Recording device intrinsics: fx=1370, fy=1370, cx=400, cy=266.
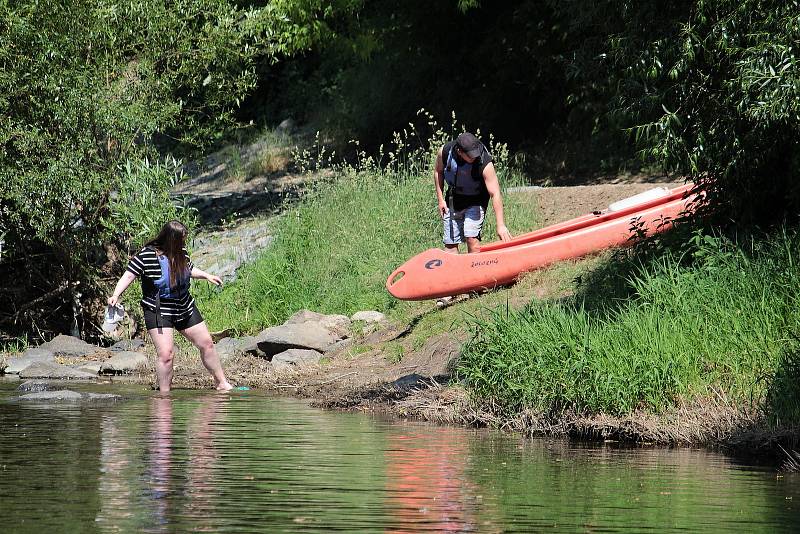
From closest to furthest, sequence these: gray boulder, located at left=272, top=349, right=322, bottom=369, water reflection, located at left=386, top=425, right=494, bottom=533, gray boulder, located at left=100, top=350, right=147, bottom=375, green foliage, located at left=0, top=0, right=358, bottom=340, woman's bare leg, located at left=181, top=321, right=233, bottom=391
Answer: water reflection, located at left=386, top=425, right=494, bottom=533 < woman's bare leg, located at left=181, top=321, right=233, bottom=391 < gray boulder, located at left=272, top=349, right=322, bottom=369 < gray boulder, located at left=100, top=350, right=147, bottom=375 < green foliage, located at left=0, top=0, right=358, bottom=340

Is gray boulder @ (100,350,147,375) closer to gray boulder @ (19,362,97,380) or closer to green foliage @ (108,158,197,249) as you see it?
gray boulder @ (19,362,97,380)

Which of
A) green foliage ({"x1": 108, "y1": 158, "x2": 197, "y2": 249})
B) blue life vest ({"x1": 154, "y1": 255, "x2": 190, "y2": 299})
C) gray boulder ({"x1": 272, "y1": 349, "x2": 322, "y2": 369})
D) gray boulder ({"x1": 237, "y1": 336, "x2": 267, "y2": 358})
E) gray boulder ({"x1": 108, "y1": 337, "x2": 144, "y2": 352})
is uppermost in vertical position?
green foliage ({"x1": 108, "y1": 158, "x2": 197, "y2": 249})

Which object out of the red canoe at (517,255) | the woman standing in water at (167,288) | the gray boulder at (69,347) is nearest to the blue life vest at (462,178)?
the red canoe at (517,255)

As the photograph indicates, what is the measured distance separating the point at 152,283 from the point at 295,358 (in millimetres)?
2808

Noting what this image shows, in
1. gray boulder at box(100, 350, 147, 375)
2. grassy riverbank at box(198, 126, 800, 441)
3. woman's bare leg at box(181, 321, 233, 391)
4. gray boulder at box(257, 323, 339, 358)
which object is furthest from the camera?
gray boulder at box(100, 350, 147, 375)

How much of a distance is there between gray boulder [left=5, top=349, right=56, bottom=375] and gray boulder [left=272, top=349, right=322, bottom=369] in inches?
139

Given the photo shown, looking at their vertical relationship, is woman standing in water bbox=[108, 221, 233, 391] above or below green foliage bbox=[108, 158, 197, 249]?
below

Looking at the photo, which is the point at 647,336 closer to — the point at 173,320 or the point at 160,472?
the point at 160,472

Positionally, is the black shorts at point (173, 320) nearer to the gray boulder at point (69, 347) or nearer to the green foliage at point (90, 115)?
the green foliage at point (90, 115)

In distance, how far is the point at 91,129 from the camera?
1917 cm

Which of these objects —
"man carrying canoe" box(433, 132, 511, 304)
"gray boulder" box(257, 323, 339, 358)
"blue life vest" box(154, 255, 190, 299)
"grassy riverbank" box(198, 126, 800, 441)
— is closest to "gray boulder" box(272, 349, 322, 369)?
"gray boulder" box(257, 323, 339, 358)

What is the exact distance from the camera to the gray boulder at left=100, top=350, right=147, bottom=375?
57.2ft

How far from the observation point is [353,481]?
27.2ft

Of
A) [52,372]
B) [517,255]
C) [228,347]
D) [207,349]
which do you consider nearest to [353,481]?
[207,349]
